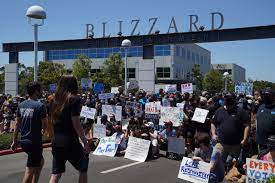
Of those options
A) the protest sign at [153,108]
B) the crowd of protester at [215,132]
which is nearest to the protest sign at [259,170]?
the crowd of protester at [215,132]

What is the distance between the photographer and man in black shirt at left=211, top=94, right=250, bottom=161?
25.8ft

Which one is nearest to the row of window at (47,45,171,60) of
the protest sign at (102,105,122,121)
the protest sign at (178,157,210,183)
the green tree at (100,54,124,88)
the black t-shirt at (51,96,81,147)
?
the green tree at (100,54,124,88)

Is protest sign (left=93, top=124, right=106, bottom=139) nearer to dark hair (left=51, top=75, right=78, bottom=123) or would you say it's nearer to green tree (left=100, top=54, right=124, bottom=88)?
dark hair (left=51, top=75, right=78, bottom=123)

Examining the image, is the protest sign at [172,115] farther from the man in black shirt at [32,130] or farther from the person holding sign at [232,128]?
the man in black shirt at [32,130]

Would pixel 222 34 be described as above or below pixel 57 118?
above

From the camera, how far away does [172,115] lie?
45.7ft

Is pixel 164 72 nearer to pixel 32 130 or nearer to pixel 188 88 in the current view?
pixel 188 88

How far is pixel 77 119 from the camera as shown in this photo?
547 centimetres

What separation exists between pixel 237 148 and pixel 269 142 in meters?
1.45

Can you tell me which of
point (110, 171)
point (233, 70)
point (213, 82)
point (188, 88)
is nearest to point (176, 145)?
point (110, 171)

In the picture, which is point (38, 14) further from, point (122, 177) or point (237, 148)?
point (237, 148)

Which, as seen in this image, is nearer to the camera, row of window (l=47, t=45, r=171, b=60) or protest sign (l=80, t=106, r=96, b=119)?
protest sign (l=80, t=106, r=96, b=119)

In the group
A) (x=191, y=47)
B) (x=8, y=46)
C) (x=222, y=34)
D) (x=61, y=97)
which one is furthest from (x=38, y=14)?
(x=191, y=47)

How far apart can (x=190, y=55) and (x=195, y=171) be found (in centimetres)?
7760
